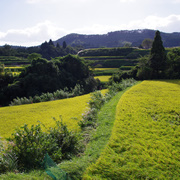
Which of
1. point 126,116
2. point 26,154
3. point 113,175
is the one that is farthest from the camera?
point 126,116

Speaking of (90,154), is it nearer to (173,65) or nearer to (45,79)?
(173,65)

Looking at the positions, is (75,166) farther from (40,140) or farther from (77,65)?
(77,65)

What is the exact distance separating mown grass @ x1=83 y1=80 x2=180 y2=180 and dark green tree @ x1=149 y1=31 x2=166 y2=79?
54.3 ft

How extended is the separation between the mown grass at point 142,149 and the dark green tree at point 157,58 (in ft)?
54.3

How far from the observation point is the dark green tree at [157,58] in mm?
22453

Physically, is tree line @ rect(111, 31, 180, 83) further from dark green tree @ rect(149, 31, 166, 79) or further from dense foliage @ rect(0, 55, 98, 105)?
dense foliage @ rect(0, 55, 98, 105)

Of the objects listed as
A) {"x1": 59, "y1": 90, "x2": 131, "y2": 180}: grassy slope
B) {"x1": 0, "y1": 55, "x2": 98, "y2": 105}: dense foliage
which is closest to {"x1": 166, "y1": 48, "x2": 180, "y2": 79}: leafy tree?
{"x1": 0, "y1": 55, "x2": 98, "y2": 105}: dense foliage

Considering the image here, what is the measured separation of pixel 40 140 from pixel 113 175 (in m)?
2.30

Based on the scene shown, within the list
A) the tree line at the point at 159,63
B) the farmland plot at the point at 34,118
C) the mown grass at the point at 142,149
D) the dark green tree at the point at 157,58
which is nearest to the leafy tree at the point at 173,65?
the tree line at the point at 159,63

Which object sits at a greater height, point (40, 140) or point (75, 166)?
point (40, 140)

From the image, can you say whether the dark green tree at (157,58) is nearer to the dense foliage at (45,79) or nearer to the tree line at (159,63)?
the tree line at (159,63)

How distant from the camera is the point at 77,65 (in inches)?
1291

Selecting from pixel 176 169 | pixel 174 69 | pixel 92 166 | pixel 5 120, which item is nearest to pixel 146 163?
pixel 176 169

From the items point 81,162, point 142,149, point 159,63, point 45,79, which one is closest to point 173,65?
point 159,63
